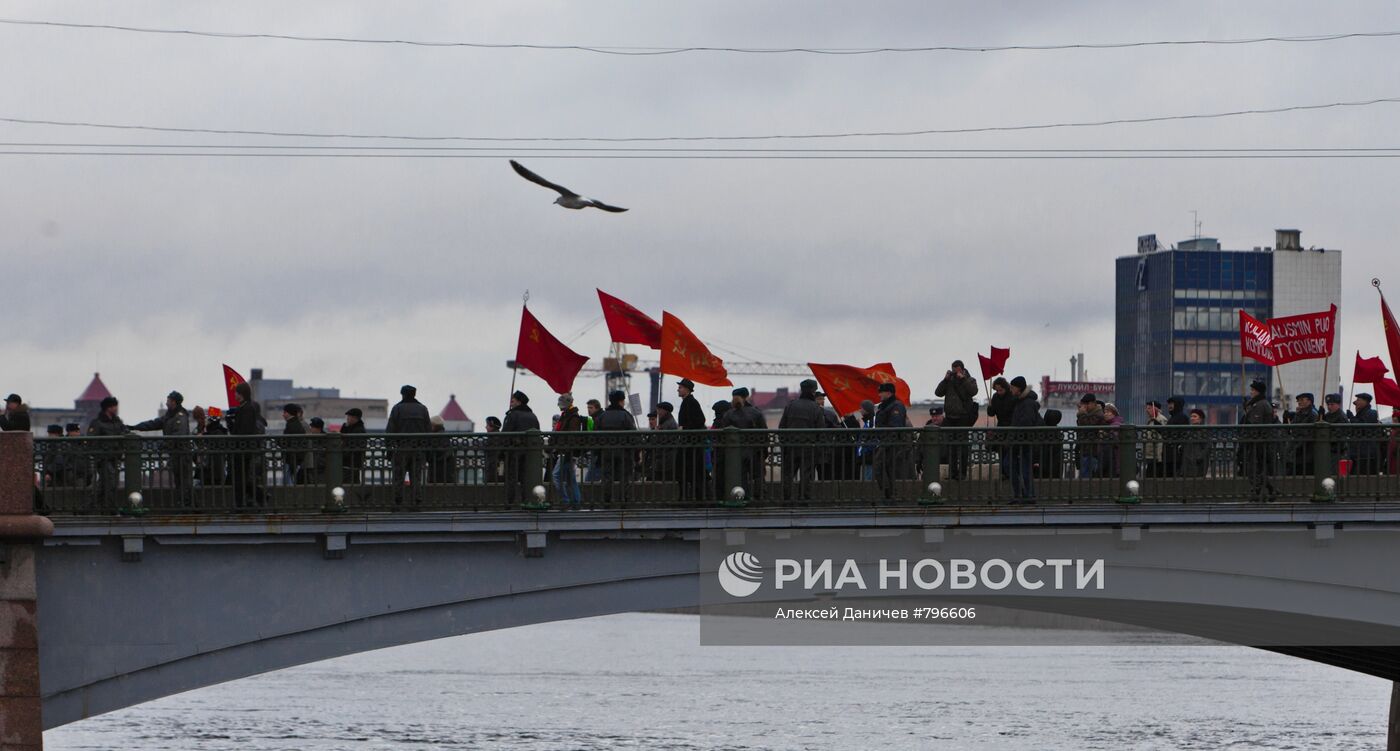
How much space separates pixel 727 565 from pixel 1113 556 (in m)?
3.87

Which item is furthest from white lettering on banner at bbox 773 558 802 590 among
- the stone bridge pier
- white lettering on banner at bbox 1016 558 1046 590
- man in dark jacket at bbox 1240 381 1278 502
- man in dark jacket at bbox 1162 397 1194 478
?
the stone bridge pier

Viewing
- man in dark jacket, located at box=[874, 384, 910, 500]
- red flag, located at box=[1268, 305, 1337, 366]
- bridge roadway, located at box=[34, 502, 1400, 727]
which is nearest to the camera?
bridge roadway, located at box=[34, 502, 1400, 727]

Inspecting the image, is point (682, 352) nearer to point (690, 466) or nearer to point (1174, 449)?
point (690, 466)

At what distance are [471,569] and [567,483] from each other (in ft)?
4.16

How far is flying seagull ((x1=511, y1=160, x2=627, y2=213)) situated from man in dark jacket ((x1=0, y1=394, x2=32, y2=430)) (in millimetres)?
5415

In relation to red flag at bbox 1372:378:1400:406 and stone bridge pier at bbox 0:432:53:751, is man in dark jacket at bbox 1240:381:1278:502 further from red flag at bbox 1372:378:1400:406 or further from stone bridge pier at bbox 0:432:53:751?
stone bridge pier at bbox 0:432:53:751

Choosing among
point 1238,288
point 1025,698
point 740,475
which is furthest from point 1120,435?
point 1238,288

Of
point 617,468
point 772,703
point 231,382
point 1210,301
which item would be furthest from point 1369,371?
point 1210,301

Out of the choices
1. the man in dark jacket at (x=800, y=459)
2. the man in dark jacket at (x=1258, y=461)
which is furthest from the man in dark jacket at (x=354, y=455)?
the man in dark jacket at (x=1258, y=461)

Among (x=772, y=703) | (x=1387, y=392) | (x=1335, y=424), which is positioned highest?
(x=1387, y=392)

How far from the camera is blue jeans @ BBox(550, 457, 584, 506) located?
17.8 meters

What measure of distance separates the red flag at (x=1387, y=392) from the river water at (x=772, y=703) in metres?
18.3

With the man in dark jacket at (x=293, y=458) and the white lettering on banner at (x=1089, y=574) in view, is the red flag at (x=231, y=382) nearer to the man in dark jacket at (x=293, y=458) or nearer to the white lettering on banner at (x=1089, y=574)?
the man in dark jacket at (x=293, y=458)

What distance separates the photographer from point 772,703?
1834 inches
